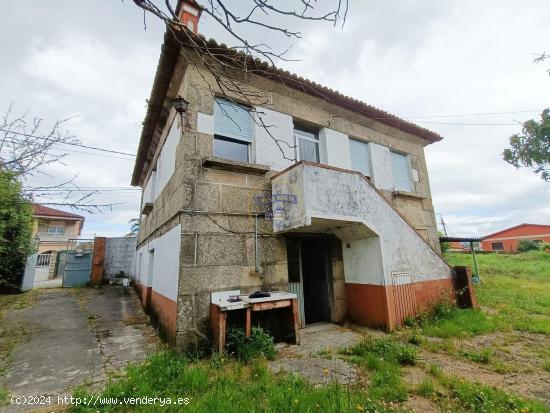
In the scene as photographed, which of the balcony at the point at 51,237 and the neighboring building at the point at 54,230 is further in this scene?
the balcony at the point at 51,237

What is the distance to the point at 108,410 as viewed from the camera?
9.08 feet

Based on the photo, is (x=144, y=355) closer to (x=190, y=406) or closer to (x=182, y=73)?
(x=190, y=406)

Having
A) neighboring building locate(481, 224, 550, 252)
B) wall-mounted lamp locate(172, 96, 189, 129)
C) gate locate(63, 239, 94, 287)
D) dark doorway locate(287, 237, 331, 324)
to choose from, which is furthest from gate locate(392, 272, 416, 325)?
neighboring building locate(481, 224, 550, 252)

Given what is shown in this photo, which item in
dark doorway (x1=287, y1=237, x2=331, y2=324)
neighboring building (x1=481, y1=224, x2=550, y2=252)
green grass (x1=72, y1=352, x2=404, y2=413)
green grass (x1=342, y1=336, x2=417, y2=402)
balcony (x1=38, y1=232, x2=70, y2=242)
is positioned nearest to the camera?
green grass (x1=72, y1=352, x2=404, y2=413)

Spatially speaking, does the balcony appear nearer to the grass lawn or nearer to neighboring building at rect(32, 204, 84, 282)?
neighboring building at rect(32, 204, 84, 282)

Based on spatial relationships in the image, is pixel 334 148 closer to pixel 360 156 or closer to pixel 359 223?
pixel 360 156

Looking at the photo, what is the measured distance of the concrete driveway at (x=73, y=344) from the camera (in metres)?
3.60

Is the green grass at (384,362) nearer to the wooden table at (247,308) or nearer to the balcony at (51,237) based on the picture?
the wooden table at (247,308)

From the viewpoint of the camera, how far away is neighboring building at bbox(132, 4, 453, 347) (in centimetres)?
471

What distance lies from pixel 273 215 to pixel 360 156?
385 centimetres

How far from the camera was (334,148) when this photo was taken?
7023 millimetres

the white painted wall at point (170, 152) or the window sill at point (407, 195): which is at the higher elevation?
the white painted wall at point (170, 152)

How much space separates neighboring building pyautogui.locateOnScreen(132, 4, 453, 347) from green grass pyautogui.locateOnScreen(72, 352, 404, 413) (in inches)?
30.9

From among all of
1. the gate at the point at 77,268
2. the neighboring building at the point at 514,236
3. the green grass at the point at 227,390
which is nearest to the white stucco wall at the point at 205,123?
the green grass at the point at 227,390
